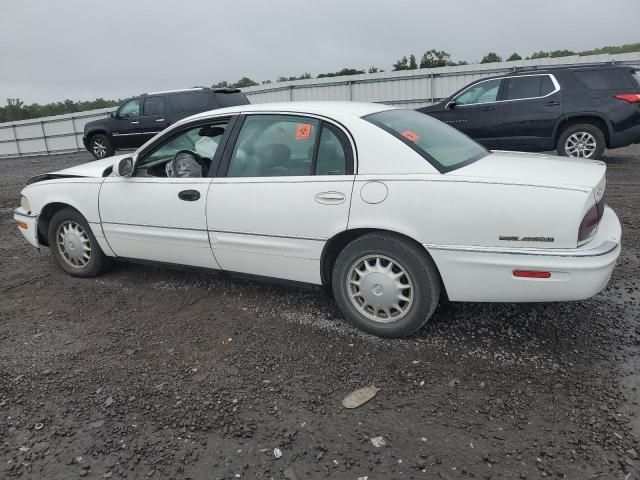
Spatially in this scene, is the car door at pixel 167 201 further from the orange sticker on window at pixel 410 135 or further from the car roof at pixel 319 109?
the orange sticker on window at pixel 410 135

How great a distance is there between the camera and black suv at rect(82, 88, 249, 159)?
12891 mm

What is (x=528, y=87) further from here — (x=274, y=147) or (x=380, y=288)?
(x=380, y=288)

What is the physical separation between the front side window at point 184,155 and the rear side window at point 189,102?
896 centimetres

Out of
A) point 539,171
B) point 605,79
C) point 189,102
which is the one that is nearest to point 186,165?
point 539,171

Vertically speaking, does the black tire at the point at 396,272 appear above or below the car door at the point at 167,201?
below

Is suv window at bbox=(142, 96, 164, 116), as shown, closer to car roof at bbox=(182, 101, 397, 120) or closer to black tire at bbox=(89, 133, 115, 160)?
black tire at bbox=(89, 133, 115, 160)

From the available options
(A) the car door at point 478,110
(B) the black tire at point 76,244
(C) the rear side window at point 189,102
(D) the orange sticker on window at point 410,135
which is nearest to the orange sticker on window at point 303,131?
(D) the orange sticker on window at point 410,135

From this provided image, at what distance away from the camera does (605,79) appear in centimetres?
851

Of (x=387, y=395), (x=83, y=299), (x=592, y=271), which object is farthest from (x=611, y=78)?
(x=83, y=299)

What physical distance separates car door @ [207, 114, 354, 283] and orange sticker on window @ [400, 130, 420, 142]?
1.23ft

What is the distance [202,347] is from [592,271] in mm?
2405

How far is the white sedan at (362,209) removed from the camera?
2.84 meters

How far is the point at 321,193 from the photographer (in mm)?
3299

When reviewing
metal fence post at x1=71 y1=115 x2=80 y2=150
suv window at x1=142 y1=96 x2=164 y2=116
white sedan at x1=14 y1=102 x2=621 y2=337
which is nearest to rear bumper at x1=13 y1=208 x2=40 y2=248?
white sedan at x1=14 y1=102 x2=621 y2=337
